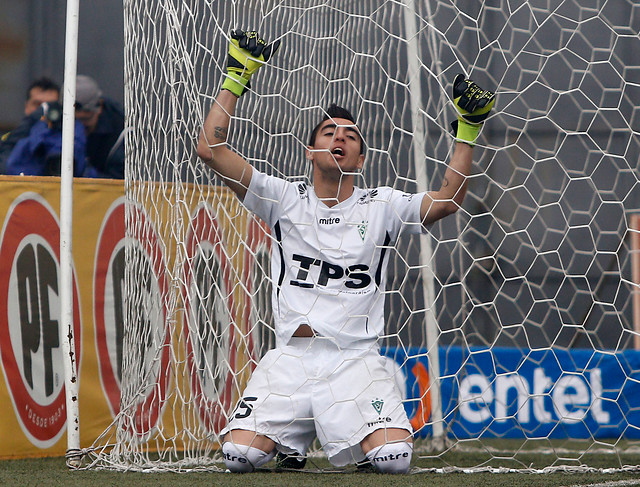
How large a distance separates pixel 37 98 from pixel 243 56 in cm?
192

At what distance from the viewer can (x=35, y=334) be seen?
3.47 m

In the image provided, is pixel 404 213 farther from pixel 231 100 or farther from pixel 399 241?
pixel 399 241

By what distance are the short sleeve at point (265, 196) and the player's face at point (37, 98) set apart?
5.79 feet

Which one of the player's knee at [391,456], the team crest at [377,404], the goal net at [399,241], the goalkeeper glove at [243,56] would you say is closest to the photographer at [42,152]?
the goal net at [399,241]

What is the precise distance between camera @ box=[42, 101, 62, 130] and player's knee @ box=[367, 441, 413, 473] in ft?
7.63

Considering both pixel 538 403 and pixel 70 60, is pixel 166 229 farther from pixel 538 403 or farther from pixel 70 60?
pixel 538 403

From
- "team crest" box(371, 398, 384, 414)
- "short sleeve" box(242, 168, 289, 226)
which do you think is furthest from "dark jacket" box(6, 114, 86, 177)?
"team crest" box(371, 398, 384, 414)

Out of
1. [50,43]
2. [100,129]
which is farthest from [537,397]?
[50,43]

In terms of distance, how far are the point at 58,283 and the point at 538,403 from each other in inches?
98.1

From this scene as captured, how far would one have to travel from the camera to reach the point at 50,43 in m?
4.77

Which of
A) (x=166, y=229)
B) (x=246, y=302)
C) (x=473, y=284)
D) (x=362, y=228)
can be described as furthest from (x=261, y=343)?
(x=473, y=284)

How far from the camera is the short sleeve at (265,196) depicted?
300 cm

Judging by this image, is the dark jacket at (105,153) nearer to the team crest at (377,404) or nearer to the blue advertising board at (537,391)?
the blue advertising board at (537,391)

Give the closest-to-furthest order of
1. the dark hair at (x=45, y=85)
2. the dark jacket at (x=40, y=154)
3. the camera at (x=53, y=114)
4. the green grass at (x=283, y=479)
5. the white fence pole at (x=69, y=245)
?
the green grass at (x=283, y=479) → the white fence pole at (x=69, y=245) → the dark jacket at (x=40, y=154) → the camera at (x=53, y=114) → the dark hair at (x=45, y=85)
